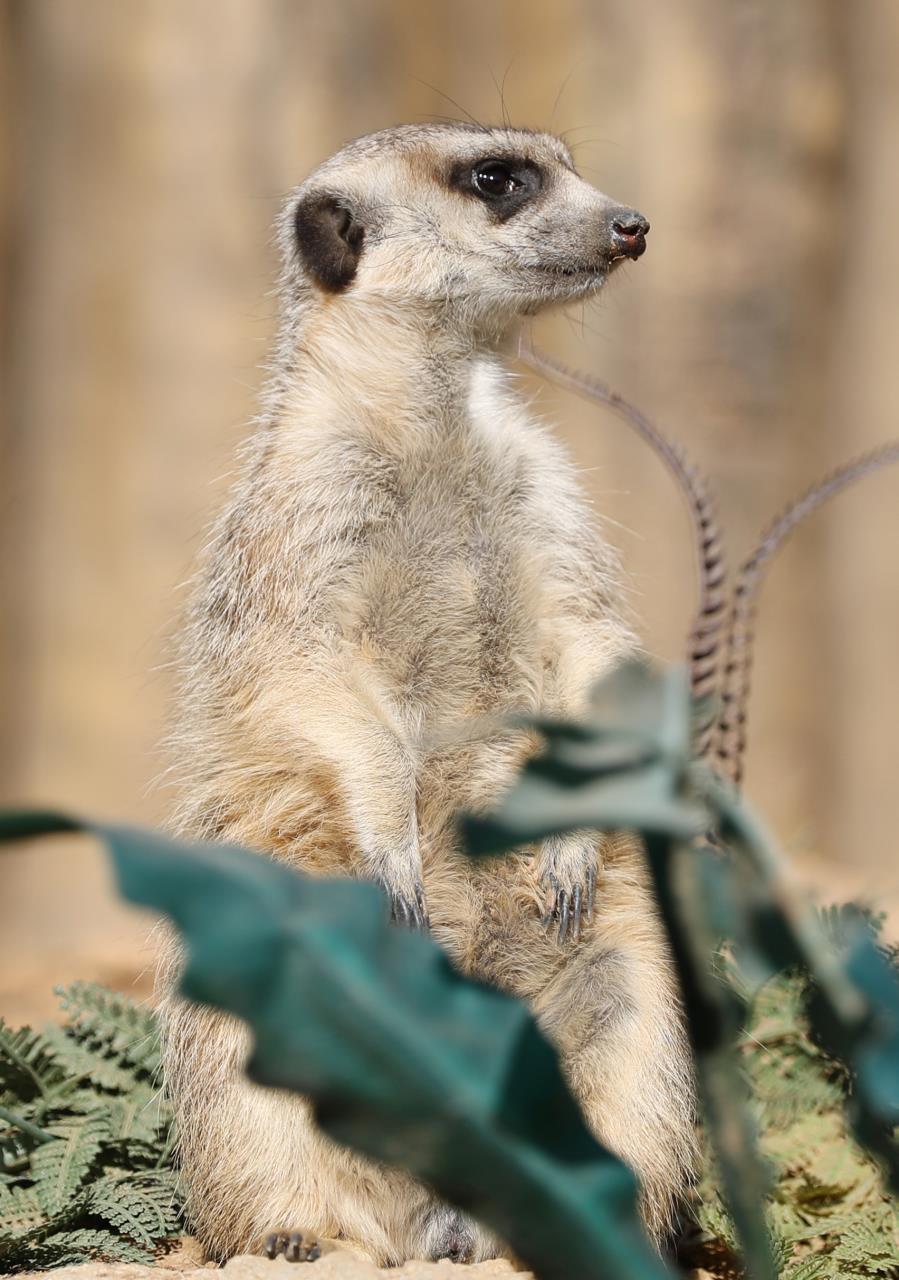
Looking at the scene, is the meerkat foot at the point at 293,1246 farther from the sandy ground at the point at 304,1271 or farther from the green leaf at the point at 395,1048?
the green leaf at the point at 395,1048

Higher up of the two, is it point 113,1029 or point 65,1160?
point 113,1029

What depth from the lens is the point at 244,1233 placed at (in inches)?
77.0

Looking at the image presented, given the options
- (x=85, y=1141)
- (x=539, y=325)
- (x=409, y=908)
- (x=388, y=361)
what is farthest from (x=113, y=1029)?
(x=539, y=325)

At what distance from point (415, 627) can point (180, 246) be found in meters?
3.61

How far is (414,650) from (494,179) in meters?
0.95

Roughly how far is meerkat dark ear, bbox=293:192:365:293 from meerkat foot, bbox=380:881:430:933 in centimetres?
115

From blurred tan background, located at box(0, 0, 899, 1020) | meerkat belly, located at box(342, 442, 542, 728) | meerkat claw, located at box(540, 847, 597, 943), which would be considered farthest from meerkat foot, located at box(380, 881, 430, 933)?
blurred tan background, located at box(0, 0, 899, 1020)

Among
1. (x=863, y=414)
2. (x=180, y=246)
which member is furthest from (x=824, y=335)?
(x=180, y=246)

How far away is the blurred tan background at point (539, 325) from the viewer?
17.6 ft

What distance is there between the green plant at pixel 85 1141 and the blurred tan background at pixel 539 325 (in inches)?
116

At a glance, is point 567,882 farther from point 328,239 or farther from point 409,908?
point 328,239

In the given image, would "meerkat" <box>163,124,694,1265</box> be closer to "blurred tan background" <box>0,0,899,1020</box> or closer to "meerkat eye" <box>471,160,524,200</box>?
"meerkat eye" <box>471,160,524,200</box>

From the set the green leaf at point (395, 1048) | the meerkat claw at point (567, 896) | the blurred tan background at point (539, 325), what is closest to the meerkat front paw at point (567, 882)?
the meerkat claw at point (567, 896)

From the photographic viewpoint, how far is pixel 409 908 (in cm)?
210
